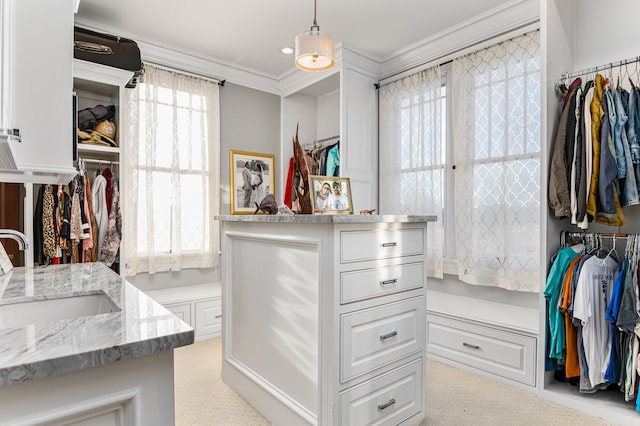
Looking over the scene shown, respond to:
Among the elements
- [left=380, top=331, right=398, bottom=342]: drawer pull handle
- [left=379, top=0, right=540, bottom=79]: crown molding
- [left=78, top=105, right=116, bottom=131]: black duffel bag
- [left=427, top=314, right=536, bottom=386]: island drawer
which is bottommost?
[left=427, top=314, right=536, bottom=386]: island drawer

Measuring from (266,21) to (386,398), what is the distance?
2985mm

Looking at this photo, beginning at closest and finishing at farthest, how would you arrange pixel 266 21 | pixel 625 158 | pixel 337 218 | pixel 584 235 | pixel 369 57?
pixel 337 218
pixel 625 158
pixel 584 235
pixel 266 21
pixel 369 57

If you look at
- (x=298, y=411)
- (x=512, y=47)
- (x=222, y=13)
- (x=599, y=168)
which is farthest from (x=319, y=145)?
(x=298, y=411)

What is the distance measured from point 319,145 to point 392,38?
1379 mm

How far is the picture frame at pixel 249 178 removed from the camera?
12.9 ft

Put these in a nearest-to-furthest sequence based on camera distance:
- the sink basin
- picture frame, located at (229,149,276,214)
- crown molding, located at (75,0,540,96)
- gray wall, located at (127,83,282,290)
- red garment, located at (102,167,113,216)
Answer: the sink basin < crown molding, located at (75,0,540,96) < red garment, located at (102,167,113,216) < gray wall, located at (127,83,282,290) < picture frame, located at (229,149,276,214)

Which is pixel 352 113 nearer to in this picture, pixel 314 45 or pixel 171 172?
pixel 314 45

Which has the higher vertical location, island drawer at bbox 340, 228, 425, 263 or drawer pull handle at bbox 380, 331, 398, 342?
island drawer at bbox 340, 228, 425, 263

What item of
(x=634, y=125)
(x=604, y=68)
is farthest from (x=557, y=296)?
(x=604, y=68)

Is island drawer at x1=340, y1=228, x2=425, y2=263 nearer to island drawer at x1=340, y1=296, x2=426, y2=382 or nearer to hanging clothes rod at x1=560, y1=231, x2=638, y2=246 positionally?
island drawer at x1=340, y1=296, x2=426, y2=382

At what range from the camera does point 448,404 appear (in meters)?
2.21

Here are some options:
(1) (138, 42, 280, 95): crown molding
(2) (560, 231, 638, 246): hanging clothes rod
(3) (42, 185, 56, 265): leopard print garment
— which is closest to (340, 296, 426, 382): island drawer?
(2) (560, 231, 638, 246): hanging clothes rod

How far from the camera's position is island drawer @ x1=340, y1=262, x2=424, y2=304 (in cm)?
163

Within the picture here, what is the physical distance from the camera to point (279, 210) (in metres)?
2.16
